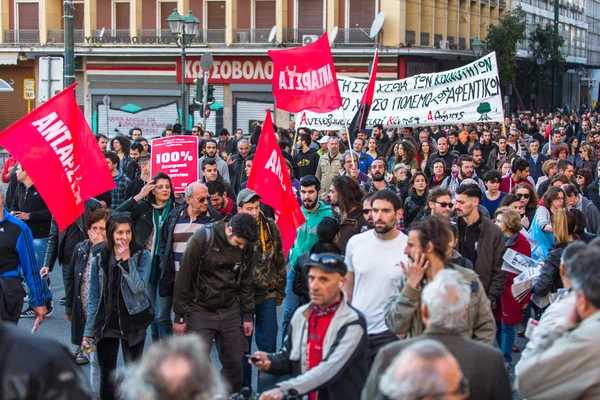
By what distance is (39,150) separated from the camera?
7531 mm

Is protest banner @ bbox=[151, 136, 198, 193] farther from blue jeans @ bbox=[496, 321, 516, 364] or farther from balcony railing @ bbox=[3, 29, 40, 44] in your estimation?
balcony railing @ bbox=[3, 29, 40, 44]

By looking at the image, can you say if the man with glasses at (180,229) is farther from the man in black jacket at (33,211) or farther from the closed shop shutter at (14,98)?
the closed shop shutter at (14,98)

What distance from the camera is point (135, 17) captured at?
40.5 metres

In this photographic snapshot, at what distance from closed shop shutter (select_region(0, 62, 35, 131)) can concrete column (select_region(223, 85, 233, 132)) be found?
9251mm

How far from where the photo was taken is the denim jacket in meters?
6.64

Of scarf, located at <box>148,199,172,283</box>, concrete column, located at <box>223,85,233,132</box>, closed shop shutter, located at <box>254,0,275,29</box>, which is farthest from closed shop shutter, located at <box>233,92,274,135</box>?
scarf, located at <box>148,199,172,283</box>

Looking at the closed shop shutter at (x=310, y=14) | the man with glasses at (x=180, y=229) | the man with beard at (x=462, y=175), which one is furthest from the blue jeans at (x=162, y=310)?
the closed shop shutter at (x=310, y=14)

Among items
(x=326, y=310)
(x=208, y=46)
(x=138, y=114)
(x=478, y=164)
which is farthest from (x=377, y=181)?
(x=138, y=114)

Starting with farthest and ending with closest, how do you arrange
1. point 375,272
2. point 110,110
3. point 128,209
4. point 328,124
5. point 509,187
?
point 110,110
point 328,124
point 509,187
point 128,209
point 375,272

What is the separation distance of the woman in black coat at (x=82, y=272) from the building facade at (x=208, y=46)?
30823 mm

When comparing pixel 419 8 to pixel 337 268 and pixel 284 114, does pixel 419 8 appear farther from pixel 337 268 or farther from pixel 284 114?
pixel 337 268

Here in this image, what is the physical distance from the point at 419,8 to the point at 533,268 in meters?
32.6

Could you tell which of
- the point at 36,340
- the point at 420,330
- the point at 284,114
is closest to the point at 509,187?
the point at 420,330

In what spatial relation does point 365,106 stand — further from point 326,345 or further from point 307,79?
point 326,345
